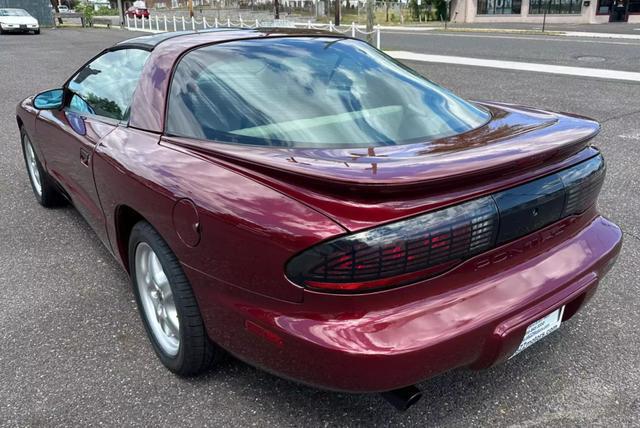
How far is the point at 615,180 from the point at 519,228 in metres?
3.49

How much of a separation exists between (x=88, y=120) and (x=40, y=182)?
1.70m

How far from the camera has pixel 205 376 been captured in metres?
2.40

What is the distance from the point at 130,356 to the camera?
258cm

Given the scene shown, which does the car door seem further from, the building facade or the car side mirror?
the building facade

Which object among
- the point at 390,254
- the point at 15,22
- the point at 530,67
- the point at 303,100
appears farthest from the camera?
the point at 15,22

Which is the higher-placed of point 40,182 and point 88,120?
point 88,120

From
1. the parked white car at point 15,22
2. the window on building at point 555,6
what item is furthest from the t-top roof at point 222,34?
the window on building at point 555,6

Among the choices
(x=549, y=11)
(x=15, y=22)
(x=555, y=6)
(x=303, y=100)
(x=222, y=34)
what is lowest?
(x=303, y=100)

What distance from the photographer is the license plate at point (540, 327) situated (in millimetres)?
1962

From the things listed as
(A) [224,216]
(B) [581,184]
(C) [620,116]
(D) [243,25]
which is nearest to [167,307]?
(A) [224,216]

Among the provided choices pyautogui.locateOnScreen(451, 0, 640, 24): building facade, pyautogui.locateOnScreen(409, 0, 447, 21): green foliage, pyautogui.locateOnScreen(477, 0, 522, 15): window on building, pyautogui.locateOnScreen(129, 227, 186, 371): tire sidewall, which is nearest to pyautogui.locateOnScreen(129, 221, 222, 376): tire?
pyautogui.locateOnScreen(129, 227, 186, 371): tire sidewall

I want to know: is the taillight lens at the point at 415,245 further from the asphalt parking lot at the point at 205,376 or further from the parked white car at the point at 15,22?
the parked white car at the point at 15,22

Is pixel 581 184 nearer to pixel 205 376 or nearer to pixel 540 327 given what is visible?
pixel 540 327

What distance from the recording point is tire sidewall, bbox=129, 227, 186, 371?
2.17 m
